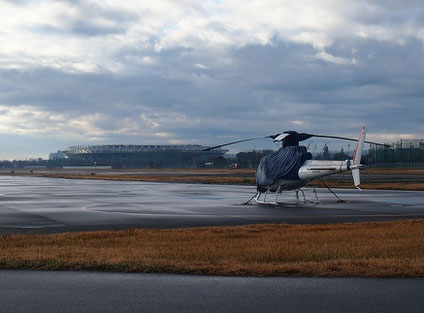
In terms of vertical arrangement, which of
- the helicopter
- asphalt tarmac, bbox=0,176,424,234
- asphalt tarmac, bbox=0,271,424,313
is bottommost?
asphalt tarmac, bbox=0,176,424,234

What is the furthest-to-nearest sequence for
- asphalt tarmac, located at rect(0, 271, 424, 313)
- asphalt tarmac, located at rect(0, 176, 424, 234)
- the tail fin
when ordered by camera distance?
the tail fin < asphalt tarmac, located at rect(0, 176, 424, 234) < asphalt tarmac, located at rect(0, 271, 424, 313)

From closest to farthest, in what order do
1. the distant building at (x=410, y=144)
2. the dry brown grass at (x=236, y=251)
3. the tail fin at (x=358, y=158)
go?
the dry brown grass at (x=236, y=251) < the tail fin at (x=358, y=158) < the distant building at (x=410, y=144)

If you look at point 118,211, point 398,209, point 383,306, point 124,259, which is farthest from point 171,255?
point 398,209

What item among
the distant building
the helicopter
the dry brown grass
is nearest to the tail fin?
the helicopter

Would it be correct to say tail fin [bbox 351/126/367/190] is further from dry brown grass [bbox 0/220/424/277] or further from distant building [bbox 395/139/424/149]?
distant building [bbox 395/139/424/149]

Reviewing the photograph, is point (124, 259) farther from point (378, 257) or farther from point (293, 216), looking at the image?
point (293, 216)

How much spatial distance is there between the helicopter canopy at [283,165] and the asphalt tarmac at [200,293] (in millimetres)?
21921

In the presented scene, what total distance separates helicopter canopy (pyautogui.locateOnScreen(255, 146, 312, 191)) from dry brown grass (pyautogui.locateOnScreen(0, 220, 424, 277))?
12172 millimetres

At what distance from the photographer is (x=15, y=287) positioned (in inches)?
376

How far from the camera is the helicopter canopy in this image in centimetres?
3186

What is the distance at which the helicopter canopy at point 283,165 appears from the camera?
105 feet

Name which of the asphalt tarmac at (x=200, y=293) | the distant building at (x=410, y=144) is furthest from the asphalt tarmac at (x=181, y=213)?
the distant building at (x=410, y=144)

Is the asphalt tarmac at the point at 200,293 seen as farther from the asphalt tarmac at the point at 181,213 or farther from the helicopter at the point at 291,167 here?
the helicopter at the point at 291,167

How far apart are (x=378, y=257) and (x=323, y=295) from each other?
403 centimetres
